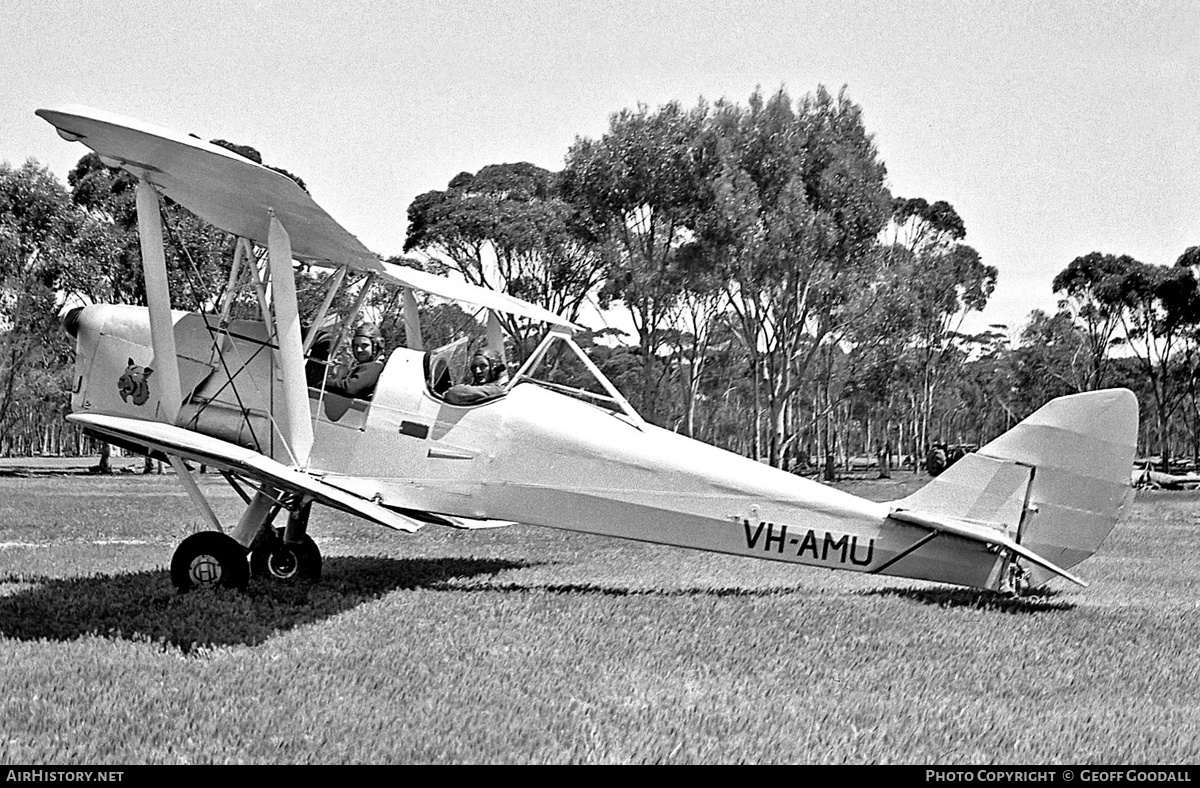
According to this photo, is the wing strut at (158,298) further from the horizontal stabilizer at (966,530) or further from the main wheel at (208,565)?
the horizontal stabilizer at (966,530)

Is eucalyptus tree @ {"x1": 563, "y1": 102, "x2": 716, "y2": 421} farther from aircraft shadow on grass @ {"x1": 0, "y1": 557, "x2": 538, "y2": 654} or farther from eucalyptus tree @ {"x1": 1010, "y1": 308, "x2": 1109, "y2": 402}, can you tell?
eucalyptus tree @ {"x1": 1010, "y1": 308, "x2": 1109, "y2": 402}

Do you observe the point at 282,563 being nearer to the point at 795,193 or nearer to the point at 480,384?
the point at 480,384

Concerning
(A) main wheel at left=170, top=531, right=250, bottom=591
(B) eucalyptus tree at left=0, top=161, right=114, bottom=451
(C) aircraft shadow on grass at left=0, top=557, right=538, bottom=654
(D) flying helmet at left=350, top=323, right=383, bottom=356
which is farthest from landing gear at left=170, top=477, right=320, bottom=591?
(B) eucalyptus tree at left=0, top=161, right=114, bottom=451

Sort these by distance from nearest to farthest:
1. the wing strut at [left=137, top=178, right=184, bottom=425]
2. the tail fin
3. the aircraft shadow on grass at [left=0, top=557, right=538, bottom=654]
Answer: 1. the aircraft shadow on grass at [left=0, top=557, right=538, bottom=654]
2. the tail fin
3. the wing strut at [left=137, top=178, right=184, bottom=425]

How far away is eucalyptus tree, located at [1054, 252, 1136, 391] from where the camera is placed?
49875 millimetres

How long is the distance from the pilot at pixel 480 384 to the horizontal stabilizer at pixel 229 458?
50.6 inches

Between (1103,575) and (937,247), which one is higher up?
(937,247)

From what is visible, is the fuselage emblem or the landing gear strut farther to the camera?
the fuselage emblem

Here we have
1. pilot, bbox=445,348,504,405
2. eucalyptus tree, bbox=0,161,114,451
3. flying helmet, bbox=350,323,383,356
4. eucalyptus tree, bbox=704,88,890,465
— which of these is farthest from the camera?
eucalyptus tree, bbox=0,161,114,451

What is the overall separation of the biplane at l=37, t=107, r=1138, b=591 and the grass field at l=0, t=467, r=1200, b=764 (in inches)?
19.5
